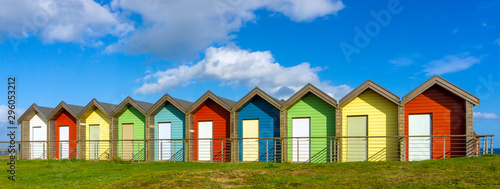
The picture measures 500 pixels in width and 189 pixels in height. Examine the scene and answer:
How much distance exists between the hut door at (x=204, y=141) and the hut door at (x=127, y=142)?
185 inches

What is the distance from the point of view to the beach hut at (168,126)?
76.7 ft

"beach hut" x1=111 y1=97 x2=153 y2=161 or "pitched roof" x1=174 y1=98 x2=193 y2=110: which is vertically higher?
"pitched roof" x1=174 y1=98 x2=193 y2=110

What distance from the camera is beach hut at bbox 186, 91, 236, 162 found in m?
22.3

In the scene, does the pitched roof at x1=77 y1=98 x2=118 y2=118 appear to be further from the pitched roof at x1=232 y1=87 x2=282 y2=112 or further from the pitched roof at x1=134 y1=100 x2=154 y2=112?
the pitched roof at x1=232 y1=87 x2=282 y2=112

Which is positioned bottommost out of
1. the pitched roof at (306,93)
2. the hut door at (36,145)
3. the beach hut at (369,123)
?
the hut door at (36,145)

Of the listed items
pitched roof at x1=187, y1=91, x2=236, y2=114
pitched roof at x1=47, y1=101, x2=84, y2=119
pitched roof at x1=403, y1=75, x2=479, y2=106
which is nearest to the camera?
pitched roof at x1=403, y1=75, x2=479, y2=106

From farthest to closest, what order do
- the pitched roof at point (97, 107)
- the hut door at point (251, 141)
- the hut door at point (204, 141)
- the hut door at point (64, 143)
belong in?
the hut door at point (64, 143), the pitched roof at point (97, 107), the hut door at point (204, 141), the hut door at point (251, 141)

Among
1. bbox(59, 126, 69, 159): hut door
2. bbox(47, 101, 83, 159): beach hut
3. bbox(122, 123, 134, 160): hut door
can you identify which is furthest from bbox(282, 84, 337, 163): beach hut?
bbox(59, 126, 69, 159): hut door

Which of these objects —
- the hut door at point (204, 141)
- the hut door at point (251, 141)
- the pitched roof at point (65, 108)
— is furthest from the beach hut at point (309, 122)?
the pitched roof at point (65, 108)

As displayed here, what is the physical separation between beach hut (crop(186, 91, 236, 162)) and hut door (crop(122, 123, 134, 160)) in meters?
4.44

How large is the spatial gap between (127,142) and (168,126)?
308 centimetres

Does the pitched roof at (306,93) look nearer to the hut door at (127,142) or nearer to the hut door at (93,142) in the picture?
the hut door at (127,142)

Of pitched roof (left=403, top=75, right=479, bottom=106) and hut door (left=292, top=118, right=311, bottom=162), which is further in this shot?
hut door (left=292, top=118, right=311, bottom=162)

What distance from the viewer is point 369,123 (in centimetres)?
1964
